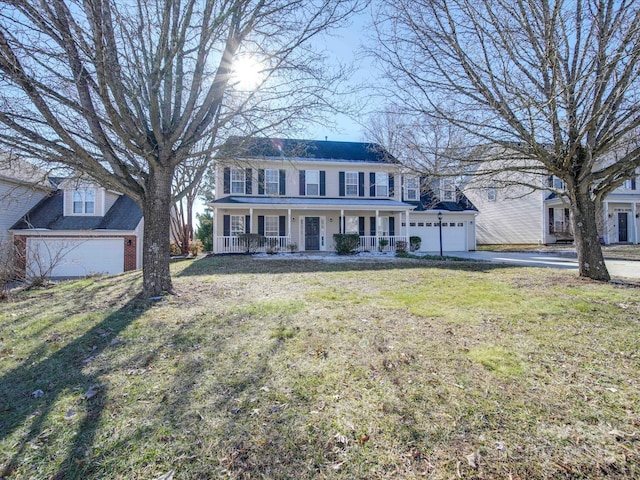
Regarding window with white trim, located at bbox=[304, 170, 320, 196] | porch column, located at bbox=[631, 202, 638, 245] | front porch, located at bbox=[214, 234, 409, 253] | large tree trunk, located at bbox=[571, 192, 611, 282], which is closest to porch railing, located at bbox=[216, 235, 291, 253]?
front porch, located at bbox=[214, 234, 409, 253]

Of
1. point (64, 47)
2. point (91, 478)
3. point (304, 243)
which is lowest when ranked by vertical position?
point (91, 478)

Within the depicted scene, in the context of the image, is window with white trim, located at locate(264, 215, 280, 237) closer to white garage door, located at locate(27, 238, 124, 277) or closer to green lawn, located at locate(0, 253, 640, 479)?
white garage door, located at locate(27, 238, 124, 277)

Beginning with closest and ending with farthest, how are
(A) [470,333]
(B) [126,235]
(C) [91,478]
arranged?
(C) [91,478] → (A) [470,333] → (B) [126,235]

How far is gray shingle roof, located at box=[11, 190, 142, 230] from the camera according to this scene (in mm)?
15703

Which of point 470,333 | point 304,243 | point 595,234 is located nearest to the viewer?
point 470,333

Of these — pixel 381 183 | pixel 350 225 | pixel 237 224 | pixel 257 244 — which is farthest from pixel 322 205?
pixel 237 224

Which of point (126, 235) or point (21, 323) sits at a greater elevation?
point (126, 235)

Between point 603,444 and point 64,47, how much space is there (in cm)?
771

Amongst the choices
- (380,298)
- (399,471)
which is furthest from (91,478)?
(380,298)

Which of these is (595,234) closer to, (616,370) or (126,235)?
(616,370)

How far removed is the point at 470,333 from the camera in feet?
13.5

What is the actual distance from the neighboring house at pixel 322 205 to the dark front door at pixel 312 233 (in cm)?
6

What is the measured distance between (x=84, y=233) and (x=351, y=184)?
46.4ft

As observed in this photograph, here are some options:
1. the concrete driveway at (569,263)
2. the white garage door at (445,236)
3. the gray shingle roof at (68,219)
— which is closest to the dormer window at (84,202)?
the gray shingle roof at (68,219)
